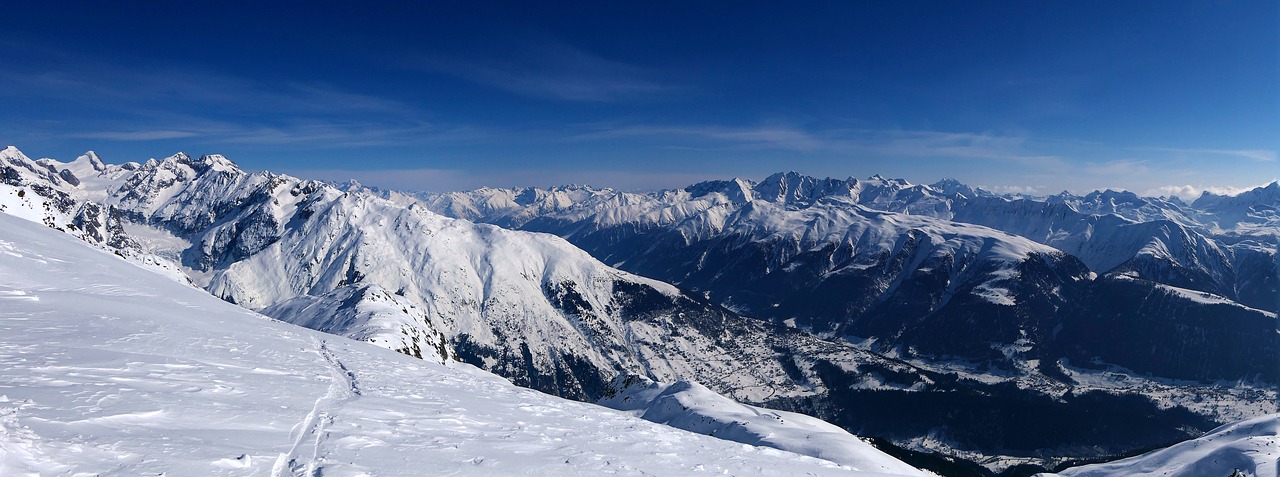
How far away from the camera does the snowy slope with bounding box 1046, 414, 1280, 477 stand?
68.8 m

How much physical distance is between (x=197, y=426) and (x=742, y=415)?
73737 millimetres

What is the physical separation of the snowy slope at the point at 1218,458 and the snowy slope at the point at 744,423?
51.0 m

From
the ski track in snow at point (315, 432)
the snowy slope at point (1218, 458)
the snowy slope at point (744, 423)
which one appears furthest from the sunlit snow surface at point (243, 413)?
the snowy slope at point (1218, 458)

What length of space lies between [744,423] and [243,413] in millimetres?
64001

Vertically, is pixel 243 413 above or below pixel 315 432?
above

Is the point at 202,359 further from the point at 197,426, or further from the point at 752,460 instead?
the point at 752,460

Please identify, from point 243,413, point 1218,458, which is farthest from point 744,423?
point 1218,458

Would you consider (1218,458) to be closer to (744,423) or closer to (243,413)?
(744,423)

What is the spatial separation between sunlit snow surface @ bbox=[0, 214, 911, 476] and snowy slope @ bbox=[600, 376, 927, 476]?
30.0m

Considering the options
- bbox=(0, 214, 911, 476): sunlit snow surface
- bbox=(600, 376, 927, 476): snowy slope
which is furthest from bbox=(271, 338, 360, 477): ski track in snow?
bbox=(600, 376, 927, 476): snowy slope

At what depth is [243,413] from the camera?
19.0 meters

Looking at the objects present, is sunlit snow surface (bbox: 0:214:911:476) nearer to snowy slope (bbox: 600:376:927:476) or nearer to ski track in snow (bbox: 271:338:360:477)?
ski track in snow (bbox: 271:338:360:477)

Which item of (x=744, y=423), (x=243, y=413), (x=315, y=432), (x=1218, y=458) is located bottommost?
(x=1218, y=458)

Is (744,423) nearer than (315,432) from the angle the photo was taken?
No
